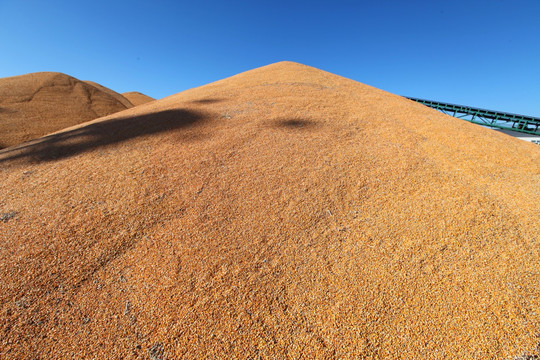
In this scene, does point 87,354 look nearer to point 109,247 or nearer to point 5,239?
point 109,247

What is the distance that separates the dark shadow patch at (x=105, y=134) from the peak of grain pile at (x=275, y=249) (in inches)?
4.2

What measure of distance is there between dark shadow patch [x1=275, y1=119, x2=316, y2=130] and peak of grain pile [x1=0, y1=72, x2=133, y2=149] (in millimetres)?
6452

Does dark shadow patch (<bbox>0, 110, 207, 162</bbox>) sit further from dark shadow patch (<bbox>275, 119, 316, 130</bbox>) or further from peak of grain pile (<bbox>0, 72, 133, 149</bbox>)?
peak of grain pile (<bbox>0, 72, 133, 149</bbox>)

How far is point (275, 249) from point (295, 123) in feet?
7.69

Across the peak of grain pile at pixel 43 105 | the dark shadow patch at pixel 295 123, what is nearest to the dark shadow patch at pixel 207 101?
the dark shadow patch at pixel 295 123

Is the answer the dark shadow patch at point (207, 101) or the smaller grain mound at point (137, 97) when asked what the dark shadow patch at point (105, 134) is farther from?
the smaller grain mound at point (137, 97)

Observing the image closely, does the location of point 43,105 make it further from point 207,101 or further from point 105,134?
point 207,101

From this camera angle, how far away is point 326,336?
116 centimetres

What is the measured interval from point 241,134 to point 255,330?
2494mm

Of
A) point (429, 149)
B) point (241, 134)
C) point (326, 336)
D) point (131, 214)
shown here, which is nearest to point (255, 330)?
point (326, 336)

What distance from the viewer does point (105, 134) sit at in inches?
140

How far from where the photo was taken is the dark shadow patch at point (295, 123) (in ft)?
11.2

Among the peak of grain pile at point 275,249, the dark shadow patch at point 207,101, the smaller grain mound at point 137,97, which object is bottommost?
the peak of grain pile at point 275,249

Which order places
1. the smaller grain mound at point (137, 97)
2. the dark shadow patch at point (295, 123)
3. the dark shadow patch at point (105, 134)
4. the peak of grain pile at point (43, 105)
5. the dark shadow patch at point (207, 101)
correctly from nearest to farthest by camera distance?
the dark shadow patch at point (105, 134) < the dark shadow patch at point (295, 123) < the dark shadow patch at point (207, 101) < the peak of grain pile at point (43, 105) < the smaller grain mound at point (137, 97)
